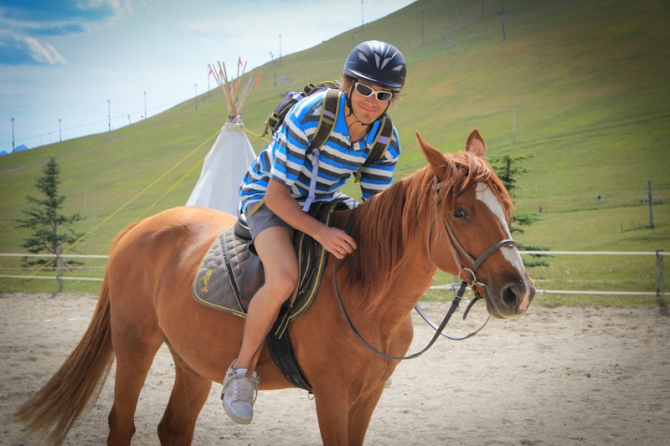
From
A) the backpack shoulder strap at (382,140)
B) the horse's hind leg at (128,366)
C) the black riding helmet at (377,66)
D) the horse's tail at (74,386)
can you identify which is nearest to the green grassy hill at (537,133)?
the horse's tail at (74,386)

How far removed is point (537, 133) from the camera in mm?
43938

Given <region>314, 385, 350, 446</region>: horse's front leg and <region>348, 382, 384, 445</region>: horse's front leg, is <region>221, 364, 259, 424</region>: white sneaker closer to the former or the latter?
<region>314, 385, 350, 446</region>: horse's front leg

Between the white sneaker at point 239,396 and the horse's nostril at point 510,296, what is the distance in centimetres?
144

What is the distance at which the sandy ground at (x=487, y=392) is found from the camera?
184 inches

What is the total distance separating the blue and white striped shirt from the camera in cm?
271

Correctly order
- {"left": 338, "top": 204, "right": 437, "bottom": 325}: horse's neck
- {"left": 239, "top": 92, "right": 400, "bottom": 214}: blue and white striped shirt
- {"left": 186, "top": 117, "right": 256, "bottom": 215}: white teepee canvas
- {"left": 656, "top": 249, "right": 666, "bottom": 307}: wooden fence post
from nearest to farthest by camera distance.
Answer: {"left": 338, "top": 204, "right": 437, "bottom": 325}: horse's neck, {"left": 239, "top": 92, "right": 400, "bottom": 214}: blue and white striped shirt, {"left": 656, "top": 249, "right": 666, "bottom": 307}: wooden fence post, {"left": 186, "top": 117, "right": 256, "bottom": 215}: white teepee canvas

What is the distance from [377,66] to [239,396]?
1.97 m

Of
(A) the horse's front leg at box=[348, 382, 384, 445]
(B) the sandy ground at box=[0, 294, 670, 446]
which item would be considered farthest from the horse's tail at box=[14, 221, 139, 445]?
(A) the horse's front leg at box=[348, 382, 384, 445]

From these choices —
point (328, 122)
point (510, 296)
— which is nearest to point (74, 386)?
point (328, 122)

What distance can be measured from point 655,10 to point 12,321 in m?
65.5

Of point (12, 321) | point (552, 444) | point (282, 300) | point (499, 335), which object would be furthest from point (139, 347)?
point (12, 321)

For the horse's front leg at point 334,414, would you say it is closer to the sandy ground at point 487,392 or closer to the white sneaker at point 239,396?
the white sneaker at point 239,396

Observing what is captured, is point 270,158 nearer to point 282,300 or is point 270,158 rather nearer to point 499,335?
point 282,300

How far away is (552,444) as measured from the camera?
4.39 metres
